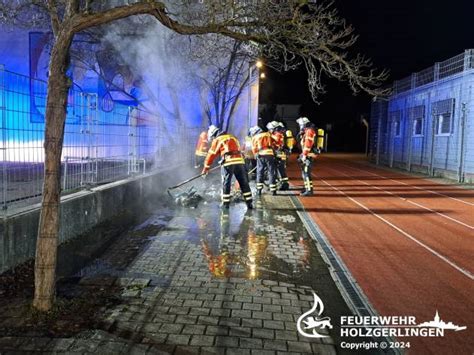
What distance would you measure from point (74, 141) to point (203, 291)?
409 cm

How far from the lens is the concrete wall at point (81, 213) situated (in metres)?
5.21

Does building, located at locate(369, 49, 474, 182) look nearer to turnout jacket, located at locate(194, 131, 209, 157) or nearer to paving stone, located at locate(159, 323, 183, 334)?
turnout jacket, located at locate(194, 131, 209, 157)

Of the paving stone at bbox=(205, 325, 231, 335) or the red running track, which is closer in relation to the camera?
the paving stone at bbox=(205, 325, 231, 335)

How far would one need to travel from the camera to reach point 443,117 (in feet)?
64.0

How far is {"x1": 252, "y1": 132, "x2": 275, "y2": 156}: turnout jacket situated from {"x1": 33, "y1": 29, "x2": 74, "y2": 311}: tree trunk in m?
8.76

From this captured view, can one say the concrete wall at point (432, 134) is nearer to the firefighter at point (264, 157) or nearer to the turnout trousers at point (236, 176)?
the firefighter at point (264, 157)

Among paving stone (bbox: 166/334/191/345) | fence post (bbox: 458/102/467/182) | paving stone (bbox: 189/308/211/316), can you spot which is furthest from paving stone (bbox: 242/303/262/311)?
fence post (bbox: 458/102/467/182)

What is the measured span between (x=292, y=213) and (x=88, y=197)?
14.0ft

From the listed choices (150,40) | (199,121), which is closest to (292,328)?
(150,40)

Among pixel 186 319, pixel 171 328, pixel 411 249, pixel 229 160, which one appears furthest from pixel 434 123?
pixel 171 328

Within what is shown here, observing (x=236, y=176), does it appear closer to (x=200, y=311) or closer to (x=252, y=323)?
(x=200, y=311)

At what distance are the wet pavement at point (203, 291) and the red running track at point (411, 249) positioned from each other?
0.62 m

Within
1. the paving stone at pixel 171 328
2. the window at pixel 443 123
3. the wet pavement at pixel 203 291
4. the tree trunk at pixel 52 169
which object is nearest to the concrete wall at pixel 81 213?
the wet pavement at pixel 203 291

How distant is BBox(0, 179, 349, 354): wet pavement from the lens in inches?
144
